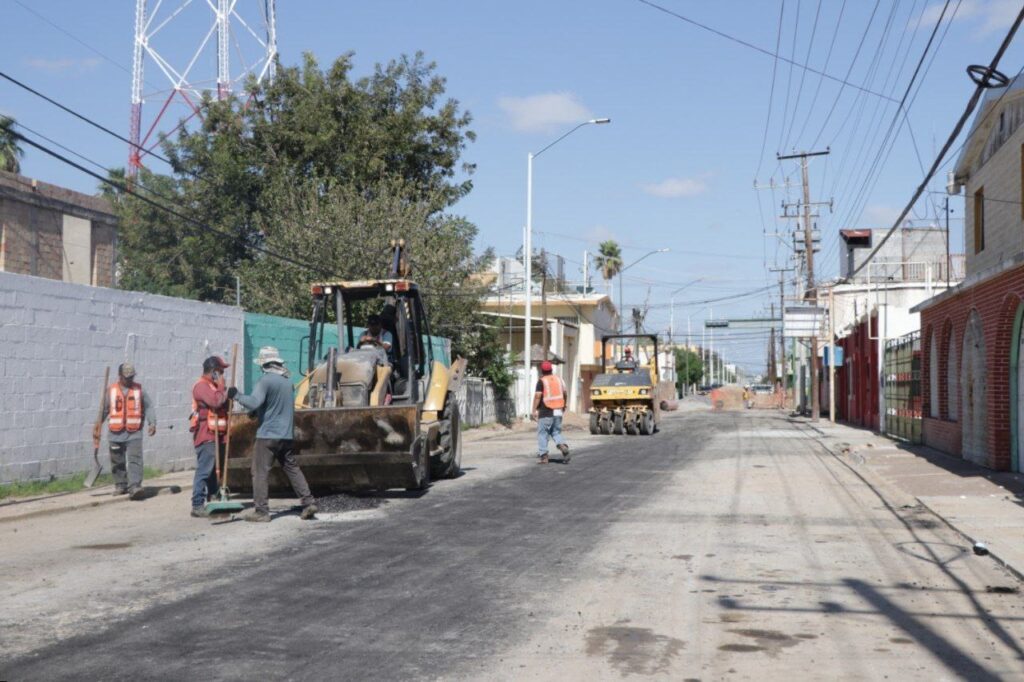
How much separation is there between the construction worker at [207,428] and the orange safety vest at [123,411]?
1764 mm

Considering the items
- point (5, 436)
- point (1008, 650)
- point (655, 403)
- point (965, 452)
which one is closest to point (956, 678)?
point (1008, 650)

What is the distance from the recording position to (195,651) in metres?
6.17

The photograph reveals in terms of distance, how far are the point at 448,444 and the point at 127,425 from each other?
4648 mm

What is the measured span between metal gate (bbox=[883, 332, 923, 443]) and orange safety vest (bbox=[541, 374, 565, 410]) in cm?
1042

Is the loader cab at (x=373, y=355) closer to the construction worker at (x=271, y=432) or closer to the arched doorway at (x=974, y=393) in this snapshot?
the construction worker at (x=271, y=432)

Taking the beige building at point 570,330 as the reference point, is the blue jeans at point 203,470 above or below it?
below

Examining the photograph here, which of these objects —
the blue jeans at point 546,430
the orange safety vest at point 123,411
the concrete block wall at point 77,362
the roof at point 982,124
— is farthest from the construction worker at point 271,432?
the roof at point 982,124

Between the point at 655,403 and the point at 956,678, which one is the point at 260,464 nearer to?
the point at 956,678

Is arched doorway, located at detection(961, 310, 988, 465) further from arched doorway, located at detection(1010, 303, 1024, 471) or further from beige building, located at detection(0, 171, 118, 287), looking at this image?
beige building, located at detection(0, 171, 118, 287)

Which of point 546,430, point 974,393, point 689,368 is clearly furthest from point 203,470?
point 689,368

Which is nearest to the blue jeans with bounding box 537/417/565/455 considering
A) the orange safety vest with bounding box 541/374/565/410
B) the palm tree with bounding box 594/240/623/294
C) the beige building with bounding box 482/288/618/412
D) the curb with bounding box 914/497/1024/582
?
the orange safety vest with bounding box 541/374/565/410

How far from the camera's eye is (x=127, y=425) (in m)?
13.9

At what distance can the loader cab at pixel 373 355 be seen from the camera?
1412cm

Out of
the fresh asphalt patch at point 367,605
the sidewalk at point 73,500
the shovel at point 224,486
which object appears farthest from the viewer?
the sidewalk at point 73,500
